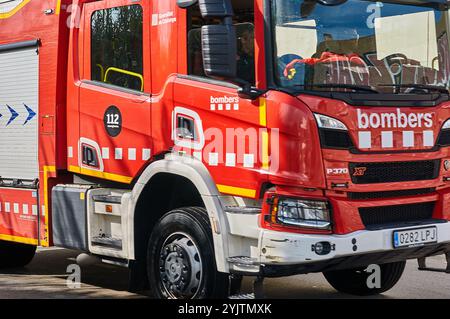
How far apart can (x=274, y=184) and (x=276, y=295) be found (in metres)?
2.23

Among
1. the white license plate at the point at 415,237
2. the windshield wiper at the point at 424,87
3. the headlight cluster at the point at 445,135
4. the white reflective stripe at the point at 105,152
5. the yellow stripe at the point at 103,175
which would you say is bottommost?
the white license plate at the point at 415,237

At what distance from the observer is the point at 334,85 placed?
6.34 m

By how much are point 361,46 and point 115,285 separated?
3.80 meters

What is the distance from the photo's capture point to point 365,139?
629cm

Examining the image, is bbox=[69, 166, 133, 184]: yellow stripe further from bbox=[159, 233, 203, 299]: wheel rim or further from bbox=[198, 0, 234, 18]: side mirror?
bbox=[198, 0, 234, 18]: side mirror

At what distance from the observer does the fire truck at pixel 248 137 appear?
614 centimetres

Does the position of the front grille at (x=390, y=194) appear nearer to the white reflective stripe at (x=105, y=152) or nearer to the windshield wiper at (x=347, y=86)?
the windshield wiper at (x=347, y=86)

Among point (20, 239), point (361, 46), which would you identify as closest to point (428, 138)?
point (361, 46)

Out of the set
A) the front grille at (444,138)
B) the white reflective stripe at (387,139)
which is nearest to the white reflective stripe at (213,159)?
the white reflective stripe at (387,139)

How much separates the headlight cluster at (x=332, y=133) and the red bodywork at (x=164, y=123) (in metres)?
0.04

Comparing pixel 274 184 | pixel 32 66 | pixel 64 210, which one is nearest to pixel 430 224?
pixel 274 184

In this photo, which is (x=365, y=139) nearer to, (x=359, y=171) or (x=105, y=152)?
(x=359, y=171)

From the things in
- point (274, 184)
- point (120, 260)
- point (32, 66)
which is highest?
point (32, 66)
